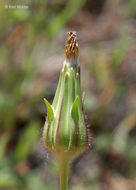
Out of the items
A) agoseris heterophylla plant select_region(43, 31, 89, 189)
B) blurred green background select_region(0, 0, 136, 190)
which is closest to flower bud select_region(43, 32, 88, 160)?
agoseris heterophylla plant select_region(43, 31, 89, 189)

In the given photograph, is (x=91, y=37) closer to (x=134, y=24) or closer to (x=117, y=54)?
(x=134, y=24)

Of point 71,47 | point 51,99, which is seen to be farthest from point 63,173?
point 51,99

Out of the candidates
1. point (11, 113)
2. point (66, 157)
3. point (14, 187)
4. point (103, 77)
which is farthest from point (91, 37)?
point (66, 157)

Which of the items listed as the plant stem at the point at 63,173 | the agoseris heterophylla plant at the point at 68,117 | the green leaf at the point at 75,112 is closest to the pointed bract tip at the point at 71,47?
the agoseris heterophylla plant at the point at 68,117

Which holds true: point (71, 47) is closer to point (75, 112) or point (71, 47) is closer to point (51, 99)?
point (75, 112)

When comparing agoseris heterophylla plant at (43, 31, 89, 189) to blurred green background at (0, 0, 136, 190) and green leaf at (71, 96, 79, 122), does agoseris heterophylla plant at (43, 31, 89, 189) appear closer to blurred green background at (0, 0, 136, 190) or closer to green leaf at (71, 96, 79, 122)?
green leaf at (71, 96, 79, 122)

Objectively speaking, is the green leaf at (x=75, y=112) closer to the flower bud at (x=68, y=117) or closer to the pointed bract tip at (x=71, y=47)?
the flower bud at (x=68, y=117)

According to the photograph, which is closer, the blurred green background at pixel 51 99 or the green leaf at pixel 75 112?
the green leaf at pixel 75 112

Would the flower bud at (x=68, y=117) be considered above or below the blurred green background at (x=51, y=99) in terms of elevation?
below
